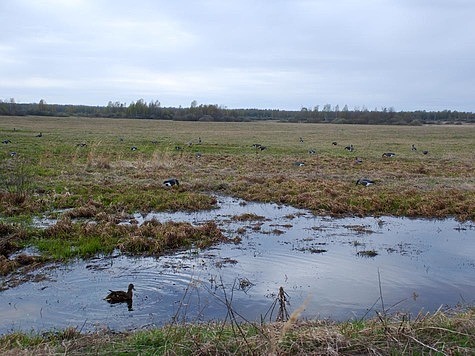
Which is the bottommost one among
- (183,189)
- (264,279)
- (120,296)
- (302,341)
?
(264,279)

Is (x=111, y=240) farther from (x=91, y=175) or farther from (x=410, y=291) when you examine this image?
(x=91, y=175)

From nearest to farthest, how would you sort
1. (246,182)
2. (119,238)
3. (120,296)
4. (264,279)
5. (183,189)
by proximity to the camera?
(120,296) < (264,279) < (119,238) < (183,189) < (246,182)

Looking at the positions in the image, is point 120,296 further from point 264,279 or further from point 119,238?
point 119,238

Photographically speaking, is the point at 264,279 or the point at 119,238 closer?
the point at 264,279

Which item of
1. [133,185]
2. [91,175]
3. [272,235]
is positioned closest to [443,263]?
[272,235]

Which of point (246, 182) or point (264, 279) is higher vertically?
point (246, 182)

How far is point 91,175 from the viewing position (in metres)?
20.2

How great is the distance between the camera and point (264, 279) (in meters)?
8.90

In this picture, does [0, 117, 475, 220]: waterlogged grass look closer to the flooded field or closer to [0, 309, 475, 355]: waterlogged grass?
the flooded field

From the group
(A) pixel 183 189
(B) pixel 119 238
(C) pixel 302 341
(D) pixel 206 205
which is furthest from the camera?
(A) pixel 183 189

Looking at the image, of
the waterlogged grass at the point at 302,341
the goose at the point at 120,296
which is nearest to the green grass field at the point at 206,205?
the waterlogged grass at the point at 302,341

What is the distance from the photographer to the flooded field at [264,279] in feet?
23.5

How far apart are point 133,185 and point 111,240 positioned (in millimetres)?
7366

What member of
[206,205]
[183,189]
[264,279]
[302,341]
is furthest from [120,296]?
[183,189]
